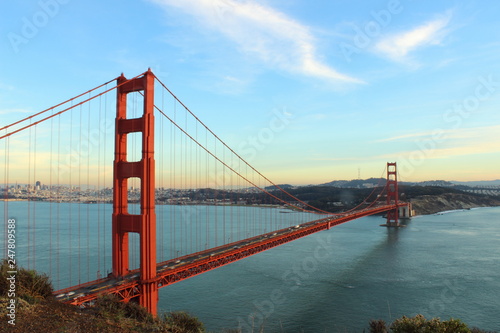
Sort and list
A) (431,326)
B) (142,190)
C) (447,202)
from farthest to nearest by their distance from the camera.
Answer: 1. (447,202)
2. (142,190)
3. (431,326)

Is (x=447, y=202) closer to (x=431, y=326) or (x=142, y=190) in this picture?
(x=431, y=326)

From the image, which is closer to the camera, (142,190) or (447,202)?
(142,190)

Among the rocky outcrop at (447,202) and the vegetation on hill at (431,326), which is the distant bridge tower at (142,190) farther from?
the rocky outcrop at (447,202)

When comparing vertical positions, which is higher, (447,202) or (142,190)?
(142,190)

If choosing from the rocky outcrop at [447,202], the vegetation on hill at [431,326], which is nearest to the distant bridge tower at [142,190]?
the vegetation on hill at [431,326]

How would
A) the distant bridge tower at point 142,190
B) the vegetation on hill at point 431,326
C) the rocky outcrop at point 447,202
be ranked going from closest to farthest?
the vegetation on hill at point 431,326 → the distant bridge tower at point 142,190 → the rocky outcrop at point 447,202

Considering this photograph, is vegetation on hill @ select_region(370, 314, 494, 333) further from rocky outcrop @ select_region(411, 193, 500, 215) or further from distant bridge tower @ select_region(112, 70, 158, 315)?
rocky outcrop @ select_region(411, 193, 500, 215)

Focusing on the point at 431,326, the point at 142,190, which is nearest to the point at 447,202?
the point at 431,326
